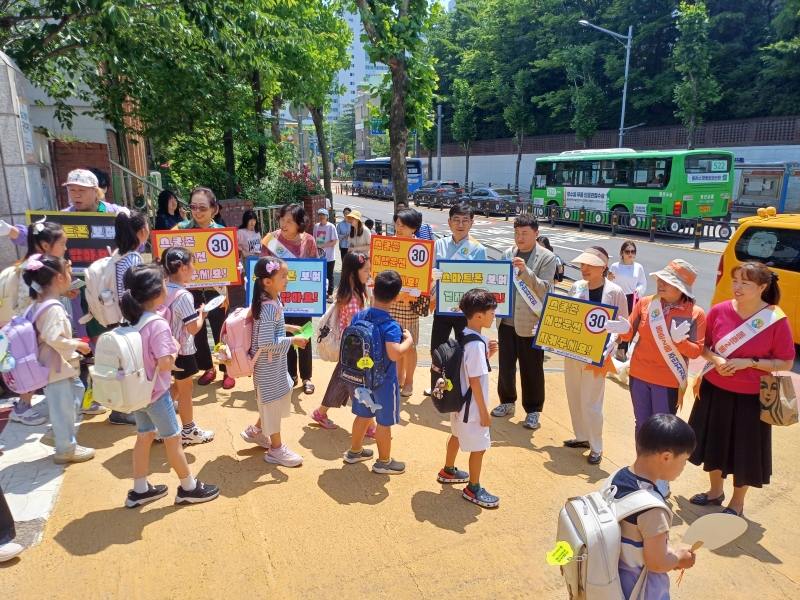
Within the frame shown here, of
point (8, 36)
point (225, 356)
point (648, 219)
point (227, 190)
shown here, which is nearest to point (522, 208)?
point (648, 219)

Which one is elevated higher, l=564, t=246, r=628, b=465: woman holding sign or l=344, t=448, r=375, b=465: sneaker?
l=564, t=246, r=628, b=465: woman holding sign

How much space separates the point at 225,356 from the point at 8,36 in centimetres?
607

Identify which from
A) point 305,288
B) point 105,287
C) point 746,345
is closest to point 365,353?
point 305,288

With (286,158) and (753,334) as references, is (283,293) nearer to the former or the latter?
(753,334)

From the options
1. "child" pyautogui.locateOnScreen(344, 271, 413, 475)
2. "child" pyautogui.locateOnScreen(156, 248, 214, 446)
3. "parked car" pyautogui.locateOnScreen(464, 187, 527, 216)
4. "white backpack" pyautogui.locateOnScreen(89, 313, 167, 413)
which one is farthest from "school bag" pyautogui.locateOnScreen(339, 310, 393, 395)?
"parked car" pyautogui.locateOnScreen(464, 187, 527, 216)

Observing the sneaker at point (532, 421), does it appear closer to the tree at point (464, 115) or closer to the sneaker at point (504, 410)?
the sneaker at point (504, 410)

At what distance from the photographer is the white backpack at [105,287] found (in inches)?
176

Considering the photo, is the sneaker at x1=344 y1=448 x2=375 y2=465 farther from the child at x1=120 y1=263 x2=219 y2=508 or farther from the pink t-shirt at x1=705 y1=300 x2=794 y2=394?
the pink t-shirt at x1=705 y1=300 x2=794 y2=394

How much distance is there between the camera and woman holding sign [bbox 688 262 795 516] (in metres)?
3.75

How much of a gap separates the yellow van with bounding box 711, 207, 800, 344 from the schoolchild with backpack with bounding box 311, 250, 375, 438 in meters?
5.54

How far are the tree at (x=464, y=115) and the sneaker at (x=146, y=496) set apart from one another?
4675 centimetres

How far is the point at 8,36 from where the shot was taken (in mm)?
7152

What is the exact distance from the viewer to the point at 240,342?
402 centimetres

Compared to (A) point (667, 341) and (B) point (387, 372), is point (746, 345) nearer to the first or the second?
(A) point (667, 341)
